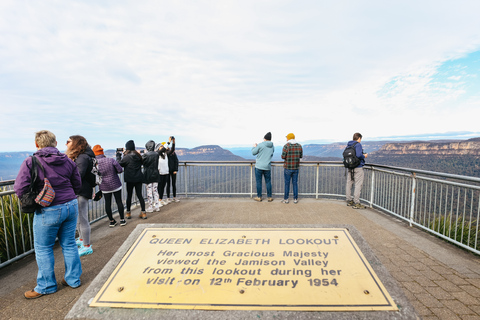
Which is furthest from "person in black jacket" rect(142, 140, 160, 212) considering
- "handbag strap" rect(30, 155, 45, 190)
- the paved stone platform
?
"handbag strap" rect(30, 155, 45, 190)

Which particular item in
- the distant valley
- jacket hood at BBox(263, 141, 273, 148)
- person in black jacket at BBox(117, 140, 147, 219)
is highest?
jacket hood at BBox(263, 141, 273, 148)

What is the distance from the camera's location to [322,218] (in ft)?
21.2

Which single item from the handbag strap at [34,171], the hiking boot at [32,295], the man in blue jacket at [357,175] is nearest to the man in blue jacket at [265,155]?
the man in blue jacket at [357,175]

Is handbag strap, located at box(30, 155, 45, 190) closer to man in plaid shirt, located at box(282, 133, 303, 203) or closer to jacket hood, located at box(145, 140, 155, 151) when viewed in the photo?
jacket hood, located at box(145, 140, 155, 151)

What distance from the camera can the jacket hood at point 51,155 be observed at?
2.99 m

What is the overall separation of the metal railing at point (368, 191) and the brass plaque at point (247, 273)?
10.5 feet

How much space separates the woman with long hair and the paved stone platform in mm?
334

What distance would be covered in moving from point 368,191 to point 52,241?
7822 mm

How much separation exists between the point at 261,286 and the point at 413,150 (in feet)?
499

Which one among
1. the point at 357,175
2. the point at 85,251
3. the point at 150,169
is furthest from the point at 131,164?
the point at 357,175

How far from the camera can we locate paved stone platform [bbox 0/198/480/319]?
2932 millimetres

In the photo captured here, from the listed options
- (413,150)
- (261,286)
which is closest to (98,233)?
(261,286)

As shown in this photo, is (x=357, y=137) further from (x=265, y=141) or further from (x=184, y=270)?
(x=184, y=270)

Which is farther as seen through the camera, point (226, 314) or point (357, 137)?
point (357, 137)
